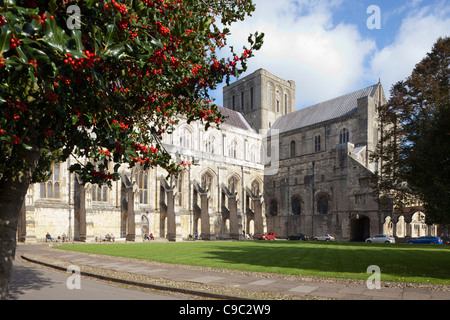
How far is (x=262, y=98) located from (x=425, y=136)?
47527 mm

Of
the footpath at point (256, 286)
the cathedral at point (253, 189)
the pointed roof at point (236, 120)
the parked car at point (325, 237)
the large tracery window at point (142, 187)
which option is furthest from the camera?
the pointed roof at point (236, 120)

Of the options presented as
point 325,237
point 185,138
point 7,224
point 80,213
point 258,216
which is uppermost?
point 185,138

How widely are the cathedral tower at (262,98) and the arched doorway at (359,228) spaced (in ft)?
77.2

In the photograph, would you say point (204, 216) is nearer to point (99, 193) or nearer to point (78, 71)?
point (99, 193)

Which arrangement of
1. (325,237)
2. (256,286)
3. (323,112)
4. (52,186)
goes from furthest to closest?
(323,112)
(325,237)
(52,186)
(256,286)

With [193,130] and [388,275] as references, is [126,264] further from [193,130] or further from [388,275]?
[193,130]

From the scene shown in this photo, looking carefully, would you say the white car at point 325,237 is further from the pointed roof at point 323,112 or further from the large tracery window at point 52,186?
the large tracery window at point 52,186

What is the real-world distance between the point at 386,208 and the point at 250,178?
66.4 feet

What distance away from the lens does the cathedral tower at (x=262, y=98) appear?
60.8m

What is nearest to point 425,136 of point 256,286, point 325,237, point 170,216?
point 256,286

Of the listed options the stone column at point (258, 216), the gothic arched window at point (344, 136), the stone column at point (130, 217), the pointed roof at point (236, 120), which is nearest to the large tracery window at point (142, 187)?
the stone column at point (130, 217)

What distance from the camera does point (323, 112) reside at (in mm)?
54719

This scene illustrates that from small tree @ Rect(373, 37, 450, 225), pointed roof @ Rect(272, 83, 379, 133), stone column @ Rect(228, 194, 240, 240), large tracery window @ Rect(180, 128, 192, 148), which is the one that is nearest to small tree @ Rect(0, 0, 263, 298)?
small tree @ Rect(373, 37, 450, 225)
